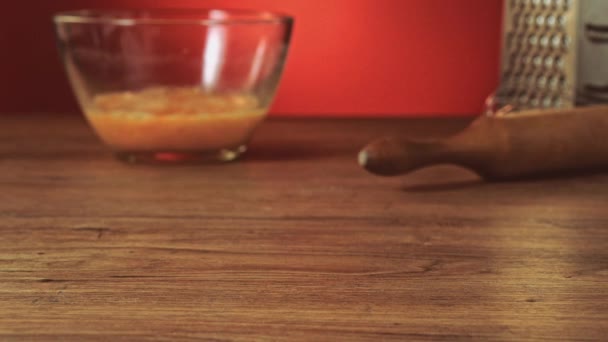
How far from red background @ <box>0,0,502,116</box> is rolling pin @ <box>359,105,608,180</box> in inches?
27.3

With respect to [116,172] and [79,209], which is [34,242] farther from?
[116,172]

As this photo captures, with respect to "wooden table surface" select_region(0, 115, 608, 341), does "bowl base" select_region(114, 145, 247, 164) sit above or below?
below

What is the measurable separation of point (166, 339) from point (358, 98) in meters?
1.25

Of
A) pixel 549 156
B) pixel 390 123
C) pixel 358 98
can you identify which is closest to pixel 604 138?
pixel 549 156

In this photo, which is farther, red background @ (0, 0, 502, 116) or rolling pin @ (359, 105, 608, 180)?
red background @ (0, 0, 502, 116)

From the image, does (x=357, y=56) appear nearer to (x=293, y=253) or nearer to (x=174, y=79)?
(x=174, y=79)

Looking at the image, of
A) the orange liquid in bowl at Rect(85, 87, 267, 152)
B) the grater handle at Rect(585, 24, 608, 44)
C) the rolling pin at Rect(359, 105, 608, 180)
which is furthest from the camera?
the grater handle at Rect(585, 24, 608, 44)

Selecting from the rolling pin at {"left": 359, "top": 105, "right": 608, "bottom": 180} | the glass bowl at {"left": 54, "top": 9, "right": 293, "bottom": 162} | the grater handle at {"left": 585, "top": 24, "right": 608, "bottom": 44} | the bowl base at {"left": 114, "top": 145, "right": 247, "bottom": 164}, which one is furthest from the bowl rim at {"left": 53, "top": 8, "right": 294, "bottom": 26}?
the grater handle at {"left": 585, "top": 24, "right": 608, "bottom": 44}

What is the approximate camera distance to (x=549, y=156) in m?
0.94

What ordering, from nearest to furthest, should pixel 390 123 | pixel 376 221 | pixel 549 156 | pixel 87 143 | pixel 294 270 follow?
pixel 294 270, pixel 376 221, pixel 549 156, pixel 87 143, pixel 390 123

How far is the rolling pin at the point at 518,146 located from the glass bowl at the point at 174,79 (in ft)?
0.79

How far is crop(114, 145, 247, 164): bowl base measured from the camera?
105 cm

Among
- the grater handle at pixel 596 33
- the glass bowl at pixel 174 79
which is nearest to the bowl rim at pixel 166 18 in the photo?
the glass bowl at pixel 174 79

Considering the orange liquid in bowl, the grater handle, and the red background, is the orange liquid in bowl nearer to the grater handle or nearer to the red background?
the grater handle
